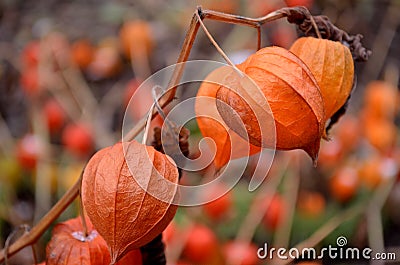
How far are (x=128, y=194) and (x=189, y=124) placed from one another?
2.96 feet

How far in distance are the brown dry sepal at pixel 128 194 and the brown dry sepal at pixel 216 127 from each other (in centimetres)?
5

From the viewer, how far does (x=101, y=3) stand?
212 cm

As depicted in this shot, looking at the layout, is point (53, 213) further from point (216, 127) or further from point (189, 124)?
point (189, 124)

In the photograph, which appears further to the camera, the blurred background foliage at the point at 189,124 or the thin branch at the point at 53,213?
the blurred background foliage at the point at 189,124

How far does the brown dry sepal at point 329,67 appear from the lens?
1.62ft

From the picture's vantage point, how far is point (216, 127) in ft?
1.63

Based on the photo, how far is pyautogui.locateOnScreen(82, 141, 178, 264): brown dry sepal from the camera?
444 millimetres

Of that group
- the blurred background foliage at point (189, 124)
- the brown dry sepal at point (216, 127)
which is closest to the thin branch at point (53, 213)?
the brown dry sepal at point (216, 127)

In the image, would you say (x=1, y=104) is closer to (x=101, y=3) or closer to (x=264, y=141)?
(x=101, y=3)

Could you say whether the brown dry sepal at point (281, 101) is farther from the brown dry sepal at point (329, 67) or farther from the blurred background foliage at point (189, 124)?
the blurred background foliage at point (189, 124)

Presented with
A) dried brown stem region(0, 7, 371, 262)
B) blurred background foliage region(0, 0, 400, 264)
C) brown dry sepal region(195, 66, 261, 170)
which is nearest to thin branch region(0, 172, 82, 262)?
dried brown stem region(0, 7, 371, 262)

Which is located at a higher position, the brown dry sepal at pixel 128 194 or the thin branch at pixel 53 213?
the brown dry sepal at pixel 128 194

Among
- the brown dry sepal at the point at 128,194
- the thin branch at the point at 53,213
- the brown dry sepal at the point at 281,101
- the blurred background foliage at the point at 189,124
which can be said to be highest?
the brown dry sepal at the point at 281,101

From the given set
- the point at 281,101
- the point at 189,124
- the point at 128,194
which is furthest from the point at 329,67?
the point at 189,124
